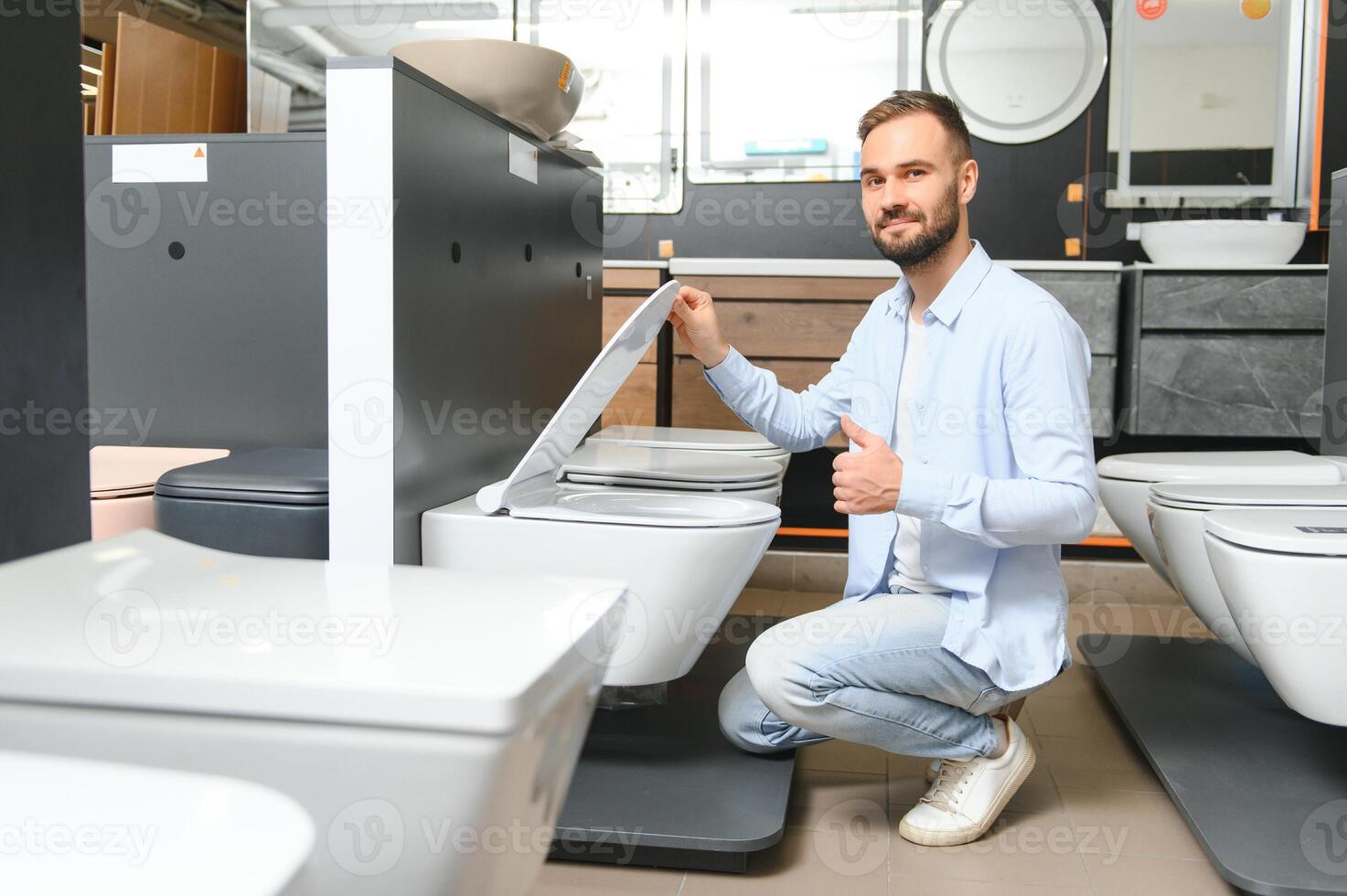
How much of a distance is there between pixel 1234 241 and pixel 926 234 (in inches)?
78.0

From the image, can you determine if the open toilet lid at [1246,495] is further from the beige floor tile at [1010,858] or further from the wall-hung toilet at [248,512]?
the wall-hung toilet at [248,512]

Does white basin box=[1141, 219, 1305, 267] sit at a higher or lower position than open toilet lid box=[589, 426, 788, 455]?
higher

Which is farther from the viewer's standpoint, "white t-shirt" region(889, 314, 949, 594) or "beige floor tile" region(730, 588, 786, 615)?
"beige floor tile" region(730, 588, 786, 615)

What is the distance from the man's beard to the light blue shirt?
57mm

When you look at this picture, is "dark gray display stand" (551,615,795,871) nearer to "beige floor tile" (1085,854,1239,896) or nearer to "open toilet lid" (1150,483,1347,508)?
"beige floor tile" (1085,854,1239,896)

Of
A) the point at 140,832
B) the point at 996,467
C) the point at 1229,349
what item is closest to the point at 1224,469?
the point at 996,467

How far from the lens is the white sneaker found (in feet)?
5.84

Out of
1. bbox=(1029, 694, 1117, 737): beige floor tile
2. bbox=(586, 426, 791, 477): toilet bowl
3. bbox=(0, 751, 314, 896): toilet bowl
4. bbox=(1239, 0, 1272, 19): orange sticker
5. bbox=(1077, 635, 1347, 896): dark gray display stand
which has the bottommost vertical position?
bbox=(1029, 694, 1117, 737): beige floor tile

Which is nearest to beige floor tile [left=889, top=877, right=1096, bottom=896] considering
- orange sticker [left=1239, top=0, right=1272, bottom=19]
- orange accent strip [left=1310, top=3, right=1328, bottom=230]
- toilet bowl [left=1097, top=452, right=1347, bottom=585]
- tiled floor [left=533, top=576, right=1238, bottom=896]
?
tiled floor [left=533, top=576, right=1238, bottom=896]

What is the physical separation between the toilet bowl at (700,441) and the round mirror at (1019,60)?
65.7 inches

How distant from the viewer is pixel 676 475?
2039 mm

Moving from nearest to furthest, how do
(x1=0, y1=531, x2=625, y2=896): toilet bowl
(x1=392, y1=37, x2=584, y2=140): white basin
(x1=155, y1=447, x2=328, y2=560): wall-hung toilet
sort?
(x1=0, y1=531, x2=625, y2=896): toilet bowl
(x1=155, y1=447, x2=328, y2=560): wall-hung toilet
(x1=392, y1=37, x2=584, y2=140): white basin

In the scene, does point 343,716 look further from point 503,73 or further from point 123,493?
point 503,73

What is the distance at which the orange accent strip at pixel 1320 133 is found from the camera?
11.8ft
